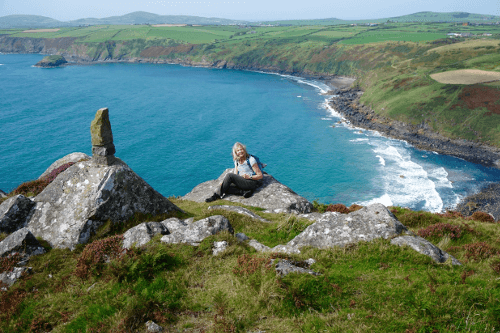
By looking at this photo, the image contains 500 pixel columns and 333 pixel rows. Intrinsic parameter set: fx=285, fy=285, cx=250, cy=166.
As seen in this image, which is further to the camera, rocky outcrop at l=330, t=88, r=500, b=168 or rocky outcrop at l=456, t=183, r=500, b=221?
rocky outcrop at l=330, t=88, r=500, b=168

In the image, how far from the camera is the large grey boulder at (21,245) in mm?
9883

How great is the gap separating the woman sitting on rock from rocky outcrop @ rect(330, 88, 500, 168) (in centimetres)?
8998

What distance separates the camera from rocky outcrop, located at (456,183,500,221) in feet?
193

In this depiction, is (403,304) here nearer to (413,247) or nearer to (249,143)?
(413,247)

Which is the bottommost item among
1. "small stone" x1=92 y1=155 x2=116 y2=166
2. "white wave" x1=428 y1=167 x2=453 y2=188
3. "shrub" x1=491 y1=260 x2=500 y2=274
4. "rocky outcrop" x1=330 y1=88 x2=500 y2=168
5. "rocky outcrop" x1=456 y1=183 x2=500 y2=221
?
"rocky outcrop" x1=456 y1=183 x2=500 y2=221

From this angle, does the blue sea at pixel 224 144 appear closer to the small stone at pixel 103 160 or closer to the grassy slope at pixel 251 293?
the small stone at pixel 103 160

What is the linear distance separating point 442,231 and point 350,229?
5771 mm

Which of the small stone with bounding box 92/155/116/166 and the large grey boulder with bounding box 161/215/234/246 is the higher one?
the small stone with bounding box 92/155/116/166

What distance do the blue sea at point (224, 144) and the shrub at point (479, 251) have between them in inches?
2090

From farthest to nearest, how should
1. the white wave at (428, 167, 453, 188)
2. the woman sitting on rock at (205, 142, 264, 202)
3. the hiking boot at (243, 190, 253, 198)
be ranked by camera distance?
1. the white wave at (428, 167, 453, 188)
2. the hiking boot at (243, 190, 253, 198)
3. the woman sitting on rock at (205, 142, 264, 202)

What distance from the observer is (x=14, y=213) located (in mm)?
12398

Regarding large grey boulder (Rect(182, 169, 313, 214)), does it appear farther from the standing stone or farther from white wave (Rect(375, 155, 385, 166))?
white wave (Rect(375, 155, 385, 166))

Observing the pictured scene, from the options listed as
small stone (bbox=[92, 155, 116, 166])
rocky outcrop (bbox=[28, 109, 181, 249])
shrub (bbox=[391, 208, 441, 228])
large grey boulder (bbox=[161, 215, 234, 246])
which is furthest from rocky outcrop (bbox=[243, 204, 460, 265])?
small stone (bbox=[92, 155, 116, 166])

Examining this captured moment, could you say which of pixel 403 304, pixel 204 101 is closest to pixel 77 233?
pixel 403 304
